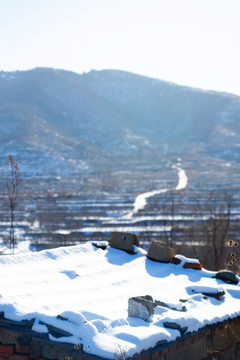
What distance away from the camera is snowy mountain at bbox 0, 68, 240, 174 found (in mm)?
119250


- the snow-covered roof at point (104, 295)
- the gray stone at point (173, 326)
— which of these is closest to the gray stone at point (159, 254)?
the snow-covered roof at point (104, 295)

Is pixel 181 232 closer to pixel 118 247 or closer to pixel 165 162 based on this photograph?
pixel 118 247

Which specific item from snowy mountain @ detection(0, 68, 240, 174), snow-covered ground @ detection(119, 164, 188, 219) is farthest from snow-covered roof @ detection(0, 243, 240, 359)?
snowy mountain @ detection(0, 68, 240, 174)

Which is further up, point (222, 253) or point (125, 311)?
point (125, 311)

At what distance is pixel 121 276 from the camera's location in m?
9.18

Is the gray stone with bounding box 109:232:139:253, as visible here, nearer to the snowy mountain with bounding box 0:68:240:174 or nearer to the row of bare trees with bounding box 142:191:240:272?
the row of bare trees with bounding box 142:191:240:272

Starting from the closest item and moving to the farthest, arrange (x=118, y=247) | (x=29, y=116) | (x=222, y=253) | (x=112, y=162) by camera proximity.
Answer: (x=118, y=247), (x=222, y=253), (x=112, y=162), (x=29, y=116)

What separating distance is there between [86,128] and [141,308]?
156m

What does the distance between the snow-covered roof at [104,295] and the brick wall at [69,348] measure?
0.37ft

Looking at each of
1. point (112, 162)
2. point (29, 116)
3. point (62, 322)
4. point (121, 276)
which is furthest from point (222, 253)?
point (29, 116)

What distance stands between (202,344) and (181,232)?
40.2 metres

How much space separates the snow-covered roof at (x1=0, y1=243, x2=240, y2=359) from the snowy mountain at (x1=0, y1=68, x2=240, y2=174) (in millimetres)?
91658

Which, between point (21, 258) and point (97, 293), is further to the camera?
point (21, 258)

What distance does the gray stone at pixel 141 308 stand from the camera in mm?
7105
